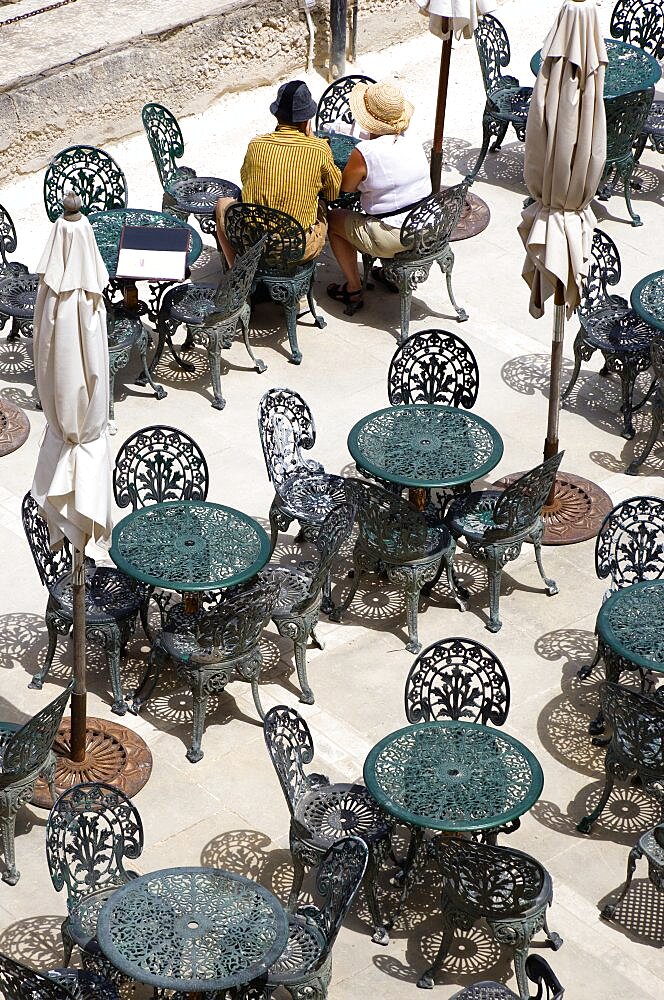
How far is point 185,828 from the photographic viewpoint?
983cm

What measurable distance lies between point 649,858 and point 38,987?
3.06 metres

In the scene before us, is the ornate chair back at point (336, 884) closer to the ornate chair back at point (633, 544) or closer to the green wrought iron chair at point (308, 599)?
the green wrought iron chair at point (308, 599)

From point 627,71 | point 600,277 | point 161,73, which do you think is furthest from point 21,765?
point 627,71

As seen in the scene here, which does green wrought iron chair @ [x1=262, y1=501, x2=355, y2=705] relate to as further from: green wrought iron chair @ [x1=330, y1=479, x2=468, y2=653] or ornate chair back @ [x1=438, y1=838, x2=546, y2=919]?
ornate chair back @ [x1=438, y1=838, x2=546, y2=919]

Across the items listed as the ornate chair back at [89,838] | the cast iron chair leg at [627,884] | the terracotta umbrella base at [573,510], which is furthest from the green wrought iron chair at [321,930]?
the terracotta umbrella base at [573,510]

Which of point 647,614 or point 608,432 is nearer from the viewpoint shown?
point 647,614

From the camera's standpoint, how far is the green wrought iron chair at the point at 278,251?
43.7 ft

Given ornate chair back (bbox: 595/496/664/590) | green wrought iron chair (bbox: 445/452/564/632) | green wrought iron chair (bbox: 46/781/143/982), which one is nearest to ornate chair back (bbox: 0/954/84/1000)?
green wrought iron chair (bbox: 46/781/143/982)

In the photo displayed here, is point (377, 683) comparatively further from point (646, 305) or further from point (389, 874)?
point (646, 305)

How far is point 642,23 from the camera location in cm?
1777

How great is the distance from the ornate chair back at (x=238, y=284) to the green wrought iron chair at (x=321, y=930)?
5.33 meters

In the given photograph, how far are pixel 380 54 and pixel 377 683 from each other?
9022 millimetres

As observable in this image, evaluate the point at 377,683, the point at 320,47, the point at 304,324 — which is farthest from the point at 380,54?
the point at 377,683

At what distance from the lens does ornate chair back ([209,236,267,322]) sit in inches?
512
